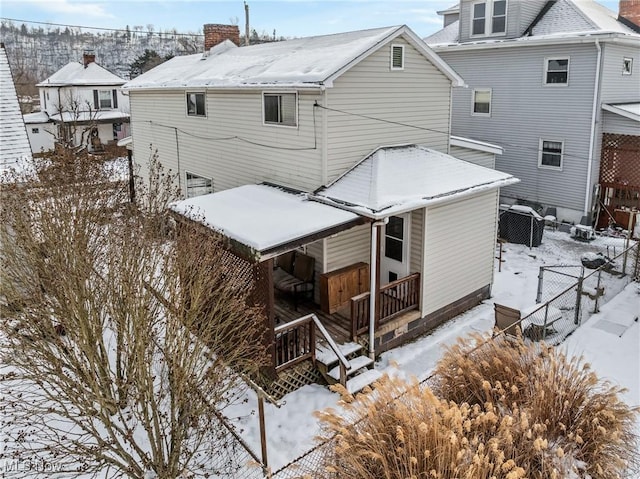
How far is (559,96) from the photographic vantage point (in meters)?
19.4

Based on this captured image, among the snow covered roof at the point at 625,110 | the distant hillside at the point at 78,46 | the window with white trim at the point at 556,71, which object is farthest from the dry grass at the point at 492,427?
the distant hillside at the point at 78,46

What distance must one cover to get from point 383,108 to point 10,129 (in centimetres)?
928

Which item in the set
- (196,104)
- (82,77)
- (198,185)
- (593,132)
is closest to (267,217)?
(198,185)

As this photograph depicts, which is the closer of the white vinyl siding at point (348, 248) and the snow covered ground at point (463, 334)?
the snow covered ground at point (463, 334)

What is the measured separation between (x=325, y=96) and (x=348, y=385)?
20.0ft

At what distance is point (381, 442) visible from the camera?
5.61 metres

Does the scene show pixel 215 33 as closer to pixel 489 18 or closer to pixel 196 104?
pixel 196 104

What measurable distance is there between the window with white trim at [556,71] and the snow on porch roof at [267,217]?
1280 centimetres

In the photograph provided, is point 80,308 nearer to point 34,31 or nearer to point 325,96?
point 325,96

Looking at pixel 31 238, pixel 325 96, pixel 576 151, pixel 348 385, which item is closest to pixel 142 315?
pixel 31 238

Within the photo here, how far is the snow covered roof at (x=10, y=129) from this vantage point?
12430 mm

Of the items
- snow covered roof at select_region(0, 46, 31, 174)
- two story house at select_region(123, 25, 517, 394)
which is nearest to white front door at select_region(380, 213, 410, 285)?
two story house at select_region(123, 25, 517, 394)

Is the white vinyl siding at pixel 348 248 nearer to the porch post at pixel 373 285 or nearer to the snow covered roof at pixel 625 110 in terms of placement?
the porch post at pixel 373 285

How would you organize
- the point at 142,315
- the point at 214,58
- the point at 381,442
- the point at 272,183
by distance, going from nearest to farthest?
the point at 381,442 → the point at 142,315 → the point at 272,183 → the point at 214,58
